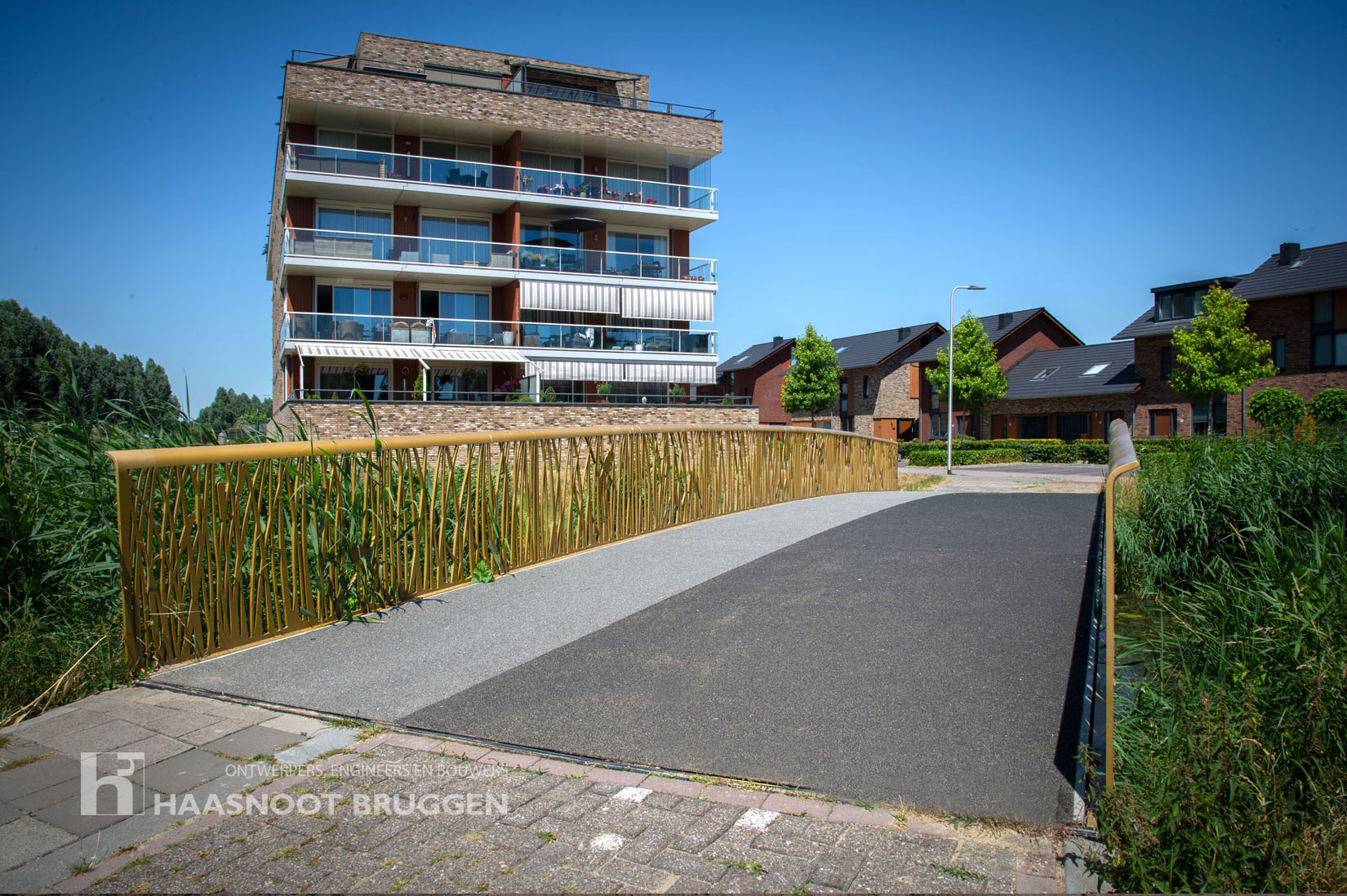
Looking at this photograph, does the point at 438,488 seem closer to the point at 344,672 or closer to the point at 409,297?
the point at 344,672

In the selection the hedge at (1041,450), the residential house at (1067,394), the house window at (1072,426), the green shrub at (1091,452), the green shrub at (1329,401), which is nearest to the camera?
the green shrub at (1329,401)

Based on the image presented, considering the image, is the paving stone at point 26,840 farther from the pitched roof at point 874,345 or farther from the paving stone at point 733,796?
the pitched roof at point 874,345

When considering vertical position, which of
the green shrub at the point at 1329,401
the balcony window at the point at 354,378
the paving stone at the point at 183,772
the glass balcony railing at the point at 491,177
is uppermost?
the glass balcony railing at the point at 491,177

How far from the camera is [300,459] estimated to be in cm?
649

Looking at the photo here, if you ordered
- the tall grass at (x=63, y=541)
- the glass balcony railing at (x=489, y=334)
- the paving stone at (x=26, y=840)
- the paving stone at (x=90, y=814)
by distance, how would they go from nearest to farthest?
1. the paving stone at (x=26, y=840)
2. the paving stone at (x=90, y=814)
3. the tall grass at (x=63, y=541)
4. the glass balcony railing at (x=489, y=334)

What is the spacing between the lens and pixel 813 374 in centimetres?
5588

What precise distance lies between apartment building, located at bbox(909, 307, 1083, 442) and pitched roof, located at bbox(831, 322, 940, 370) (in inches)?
61.2

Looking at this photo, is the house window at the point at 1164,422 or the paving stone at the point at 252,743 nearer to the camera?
the paving stone at the point at 252,743

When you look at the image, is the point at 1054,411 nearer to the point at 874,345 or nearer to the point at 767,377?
the point at 874,345

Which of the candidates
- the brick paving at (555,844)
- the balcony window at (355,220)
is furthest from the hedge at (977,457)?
the brick paving at (555,844)

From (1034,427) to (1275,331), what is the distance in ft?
48.7

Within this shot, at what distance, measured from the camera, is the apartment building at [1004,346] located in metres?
56.3

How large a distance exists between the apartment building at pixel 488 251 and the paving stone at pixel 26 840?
22.3 meters

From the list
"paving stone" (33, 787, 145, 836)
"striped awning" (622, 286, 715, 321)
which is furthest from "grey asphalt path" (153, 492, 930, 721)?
"striped awning" (622, 286, 715, 321)
